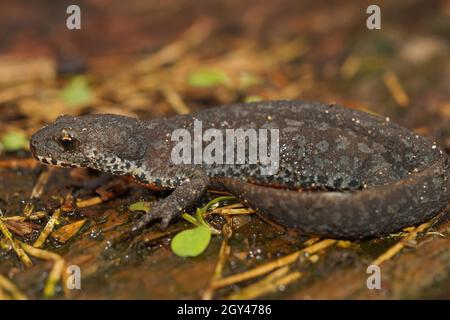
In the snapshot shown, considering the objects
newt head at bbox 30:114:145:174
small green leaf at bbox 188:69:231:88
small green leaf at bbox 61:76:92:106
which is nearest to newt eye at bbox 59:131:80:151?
newt head at bbox 30:114:145:174

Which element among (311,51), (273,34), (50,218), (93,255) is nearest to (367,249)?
(93,255)

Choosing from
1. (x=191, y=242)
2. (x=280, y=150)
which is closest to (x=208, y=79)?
(x=280, y=150)

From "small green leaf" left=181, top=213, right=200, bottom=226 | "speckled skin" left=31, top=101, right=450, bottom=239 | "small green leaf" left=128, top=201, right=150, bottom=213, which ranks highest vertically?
"speckled skin" left=31, top=101, right=450, bottom=239

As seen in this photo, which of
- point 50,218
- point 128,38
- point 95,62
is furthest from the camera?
point 128,38

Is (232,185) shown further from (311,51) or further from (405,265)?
(311,51)

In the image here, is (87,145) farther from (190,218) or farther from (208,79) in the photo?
(208,79)

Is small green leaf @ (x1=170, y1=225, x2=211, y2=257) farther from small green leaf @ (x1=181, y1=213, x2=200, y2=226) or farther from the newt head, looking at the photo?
→ the newt head
